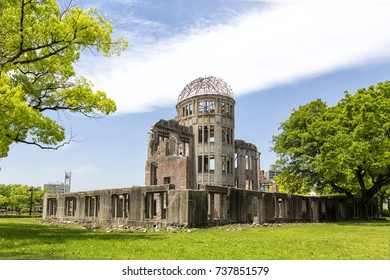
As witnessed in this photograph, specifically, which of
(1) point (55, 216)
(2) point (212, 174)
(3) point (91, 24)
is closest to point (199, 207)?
(3) point (91, 24)

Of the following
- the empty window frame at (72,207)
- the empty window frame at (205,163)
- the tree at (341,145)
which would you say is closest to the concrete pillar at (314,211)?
the tree at (341,145)

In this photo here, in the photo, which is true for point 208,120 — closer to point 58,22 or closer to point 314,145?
point 314,145

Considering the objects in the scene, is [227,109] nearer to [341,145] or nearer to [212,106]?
[212,106]

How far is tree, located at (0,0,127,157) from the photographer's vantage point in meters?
13.7

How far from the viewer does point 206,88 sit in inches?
1868

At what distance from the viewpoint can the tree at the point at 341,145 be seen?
26.6 m

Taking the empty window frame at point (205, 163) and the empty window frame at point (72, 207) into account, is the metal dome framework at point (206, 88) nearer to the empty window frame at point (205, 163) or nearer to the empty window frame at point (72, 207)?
the empty window frame at point (205, 163)

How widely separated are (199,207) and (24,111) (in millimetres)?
11412

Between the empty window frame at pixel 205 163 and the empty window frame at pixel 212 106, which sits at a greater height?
the empty window frame at pixel 212 106

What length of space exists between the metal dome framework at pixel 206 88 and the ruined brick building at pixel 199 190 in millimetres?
130

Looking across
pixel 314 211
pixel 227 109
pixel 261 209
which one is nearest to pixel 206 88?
pixel 227 109

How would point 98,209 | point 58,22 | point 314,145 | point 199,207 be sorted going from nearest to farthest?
point 58,22 < point 199,207 < point 98,209 < point 314,145

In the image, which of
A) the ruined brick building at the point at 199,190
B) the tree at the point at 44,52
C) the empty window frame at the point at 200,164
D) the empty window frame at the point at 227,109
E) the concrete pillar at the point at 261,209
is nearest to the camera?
the tree at the point at 44,52

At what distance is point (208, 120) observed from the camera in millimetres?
46375
